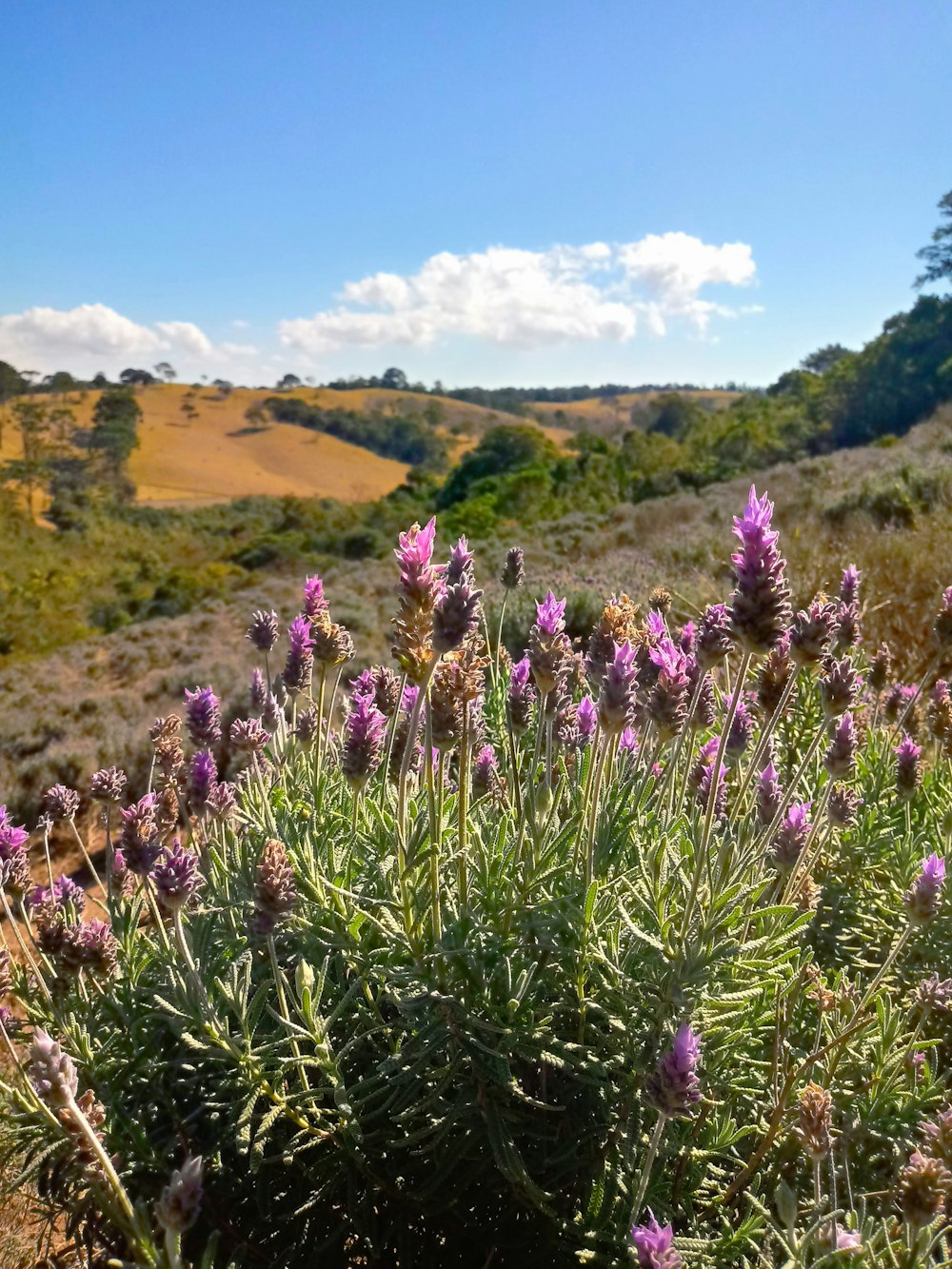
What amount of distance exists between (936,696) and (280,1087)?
2.71 meters

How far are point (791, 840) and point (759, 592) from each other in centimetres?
87

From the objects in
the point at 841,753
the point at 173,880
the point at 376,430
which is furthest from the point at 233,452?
the point at 841,753

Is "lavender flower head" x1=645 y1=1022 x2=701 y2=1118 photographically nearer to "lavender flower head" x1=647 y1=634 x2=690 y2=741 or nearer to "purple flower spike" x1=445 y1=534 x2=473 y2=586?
"lavender flower head" x1=647 y1=634 x2=690 y2=741

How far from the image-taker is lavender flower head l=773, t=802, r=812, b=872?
6.47 feet

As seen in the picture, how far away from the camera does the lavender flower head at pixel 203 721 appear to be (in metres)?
2.52

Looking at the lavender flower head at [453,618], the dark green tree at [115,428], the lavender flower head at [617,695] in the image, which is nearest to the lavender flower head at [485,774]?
the lavender flower head at [617,695]

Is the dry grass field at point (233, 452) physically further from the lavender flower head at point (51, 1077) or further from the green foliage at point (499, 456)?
the lavender flower head at point (51, 1077)

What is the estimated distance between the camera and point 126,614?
27141 millimetres

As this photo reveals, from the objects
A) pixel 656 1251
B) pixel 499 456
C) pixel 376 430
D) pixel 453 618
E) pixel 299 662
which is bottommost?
pixel 656 1251

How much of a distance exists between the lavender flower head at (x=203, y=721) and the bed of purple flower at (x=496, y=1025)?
14.6 inches

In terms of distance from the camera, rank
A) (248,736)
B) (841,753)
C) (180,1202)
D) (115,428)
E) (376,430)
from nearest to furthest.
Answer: (180,1202), (841,753), (248,736), (115,428), (376,430)

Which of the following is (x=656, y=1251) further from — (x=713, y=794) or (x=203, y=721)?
(x=203, y=721)

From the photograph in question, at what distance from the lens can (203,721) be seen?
253 centimetres

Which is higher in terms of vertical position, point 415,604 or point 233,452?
point 233,452
